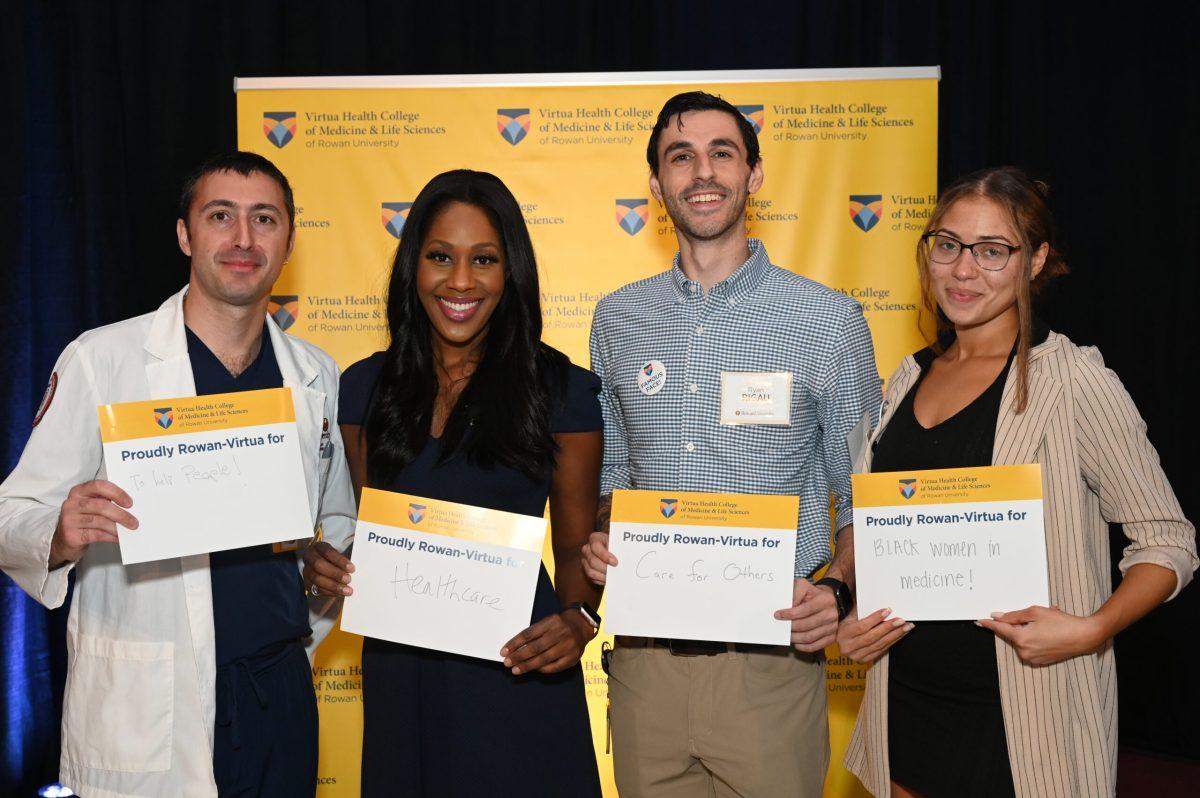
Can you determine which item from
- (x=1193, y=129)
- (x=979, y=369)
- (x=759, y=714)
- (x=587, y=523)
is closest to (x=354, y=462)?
(x=587, y=523)

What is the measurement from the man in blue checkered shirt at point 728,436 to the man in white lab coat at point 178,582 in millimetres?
804

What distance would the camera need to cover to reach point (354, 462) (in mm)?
2334

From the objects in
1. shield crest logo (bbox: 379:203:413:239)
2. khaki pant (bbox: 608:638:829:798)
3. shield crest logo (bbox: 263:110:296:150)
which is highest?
shield crest logo (bbox: 263:110:296:150)

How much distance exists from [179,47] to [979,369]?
421cm

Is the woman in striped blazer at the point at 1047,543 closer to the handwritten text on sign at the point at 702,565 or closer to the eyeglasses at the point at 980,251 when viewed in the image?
the eyeglasses at the point at 980,251

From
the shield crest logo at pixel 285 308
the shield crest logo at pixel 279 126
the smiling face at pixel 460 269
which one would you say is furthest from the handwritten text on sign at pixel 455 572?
the shield crest logo at pixel 279 126

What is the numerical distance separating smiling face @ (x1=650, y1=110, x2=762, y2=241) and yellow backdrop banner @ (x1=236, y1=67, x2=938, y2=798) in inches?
61.5

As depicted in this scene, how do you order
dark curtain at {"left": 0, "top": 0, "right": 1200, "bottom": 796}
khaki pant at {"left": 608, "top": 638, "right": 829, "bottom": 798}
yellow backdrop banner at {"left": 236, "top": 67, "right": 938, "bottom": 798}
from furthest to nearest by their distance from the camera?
dark curtain at {"left": 0, "top": 0, "right": 1200, "bottom": 796} < yellow backdrop banner at {"left": 236, "top": 67, "right": 938, "bottom": 798} < khaki pant at {"left": 608, "top": 638, "right": 829, "bottom": 798}

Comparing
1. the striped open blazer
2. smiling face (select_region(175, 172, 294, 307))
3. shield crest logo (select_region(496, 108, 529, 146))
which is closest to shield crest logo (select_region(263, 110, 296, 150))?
shield crest logo (select_region(496, 108, 529, 146))

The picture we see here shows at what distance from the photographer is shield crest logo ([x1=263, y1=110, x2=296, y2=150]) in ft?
13.3

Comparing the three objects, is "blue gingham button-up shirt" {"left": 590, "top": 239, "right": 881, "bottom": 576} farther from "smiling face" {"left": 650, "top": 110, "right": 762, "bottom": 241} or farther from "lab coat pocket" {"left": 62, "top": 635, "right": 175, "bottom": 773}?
"lab coat pocket" {"left": 62, "top": 635, "right": 175, "bottom": 773}

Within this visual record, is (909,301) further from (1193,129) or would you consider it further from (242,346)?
(242,346)

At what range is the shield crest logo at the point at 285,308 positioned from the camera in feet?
13.4

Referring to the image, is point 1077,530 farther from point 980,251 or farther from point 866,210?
point 866,210
